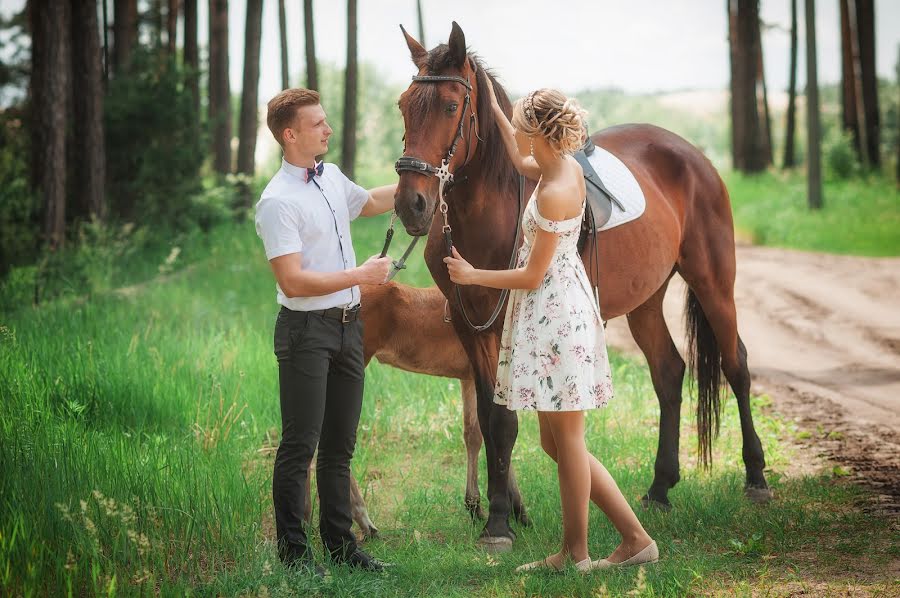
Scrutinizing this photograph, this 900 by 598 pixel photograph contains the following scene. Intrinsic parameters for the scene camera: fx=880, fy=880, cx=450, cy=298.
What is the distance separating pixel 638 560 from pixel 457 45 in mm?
2707

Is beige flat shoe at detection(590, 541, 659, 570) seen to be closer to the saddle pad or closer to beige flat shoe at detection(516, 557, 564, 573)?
beige flat shoe at detection(516, 557, 564, 573)

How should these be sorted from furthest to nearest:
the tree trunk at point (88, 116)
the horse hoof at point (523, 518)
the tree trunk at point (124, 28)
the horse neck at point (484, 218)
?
1. the tree trunk at point (124, 28)
2. the tree trunk at point (88, 116)
3. the horse hoof at point (523, 518)
4. the horse neck at point (484, 218)

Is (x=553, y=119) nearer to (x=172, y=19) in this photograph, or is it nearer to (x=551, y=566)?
(x=551, y=566)

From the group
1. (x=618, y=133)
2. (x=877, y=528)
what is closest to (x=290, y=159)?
(x=618, y=133)

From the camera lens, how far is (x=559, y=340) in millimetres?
4098

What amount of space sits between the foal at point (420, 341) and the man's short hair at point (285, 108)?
151 cm

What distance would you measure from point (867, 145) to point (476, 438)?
23.5 meters

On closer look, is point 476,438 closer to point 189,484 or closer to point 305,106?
point 189,484

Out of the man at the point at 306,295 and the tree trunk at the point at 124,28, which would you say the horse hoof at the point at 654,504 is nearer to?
the man at the point at 306,295

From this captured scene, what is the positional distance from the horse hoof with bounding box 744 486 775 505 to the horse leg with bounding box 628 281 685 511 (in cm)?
46

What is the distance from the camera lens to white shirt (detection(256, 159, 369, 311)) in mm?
3959

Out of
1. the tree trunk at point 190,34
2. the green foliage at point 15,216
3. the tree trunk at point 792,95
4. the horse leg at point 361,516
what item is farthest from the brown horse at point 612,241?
the tree trunk at point 792,95

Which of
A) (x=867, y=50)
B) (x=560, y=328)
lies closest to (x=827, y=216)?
(x=867, y=50)

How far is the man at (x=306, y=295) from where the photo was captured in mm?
3973
